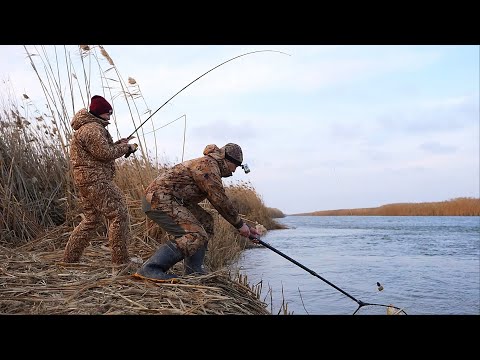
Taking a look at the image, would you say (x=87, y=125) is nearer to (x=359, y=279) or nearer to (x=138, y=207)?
(x=138, y=207)

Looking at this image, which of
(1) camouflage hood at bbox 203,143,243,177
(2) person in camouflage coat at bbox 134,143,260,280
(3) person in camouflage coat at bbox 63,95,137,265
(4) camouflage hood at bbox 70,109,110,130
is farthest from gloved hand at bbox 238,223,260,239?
(4) camouflage hood at bbox 70,109,110,130

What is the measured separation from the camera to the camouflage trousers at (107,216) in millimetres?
5031

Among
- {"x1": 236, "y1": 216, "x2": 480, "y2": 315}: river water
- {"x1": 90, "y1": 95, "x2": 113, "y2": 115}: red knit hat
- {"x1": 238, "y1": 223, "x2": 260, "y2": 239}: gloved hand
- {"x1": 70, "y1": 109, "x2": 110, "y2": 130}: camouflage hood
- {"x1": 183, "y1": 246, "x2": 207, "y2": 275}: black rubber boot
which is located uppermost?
{"x1": 90, "y1": 95, "x2": 113, "y2": 115}: red knit hat

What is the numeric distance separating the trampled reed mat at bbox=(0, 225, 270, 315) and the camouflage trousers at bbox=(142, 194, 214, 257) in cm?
34

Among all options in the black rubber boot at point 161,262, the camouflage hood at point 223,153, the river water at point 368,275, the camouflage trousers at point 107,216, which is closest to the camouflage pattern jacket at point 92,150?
the camouflage trousers at point 107,216

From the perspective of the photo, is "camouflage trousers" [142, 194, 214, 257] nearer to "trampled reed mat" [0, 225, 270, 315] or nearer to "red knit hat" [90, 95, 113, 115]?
"trampled reed mat" [0, 225, 270, 315]

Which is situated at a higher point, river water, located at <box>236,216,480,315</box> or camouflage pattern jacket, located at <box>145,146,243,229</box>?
camouflage pattern jacket, located at <box>145,146,243,229</box>

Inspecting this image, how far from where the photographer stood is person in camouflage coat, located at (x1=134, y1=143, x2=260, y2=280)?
4395 mm

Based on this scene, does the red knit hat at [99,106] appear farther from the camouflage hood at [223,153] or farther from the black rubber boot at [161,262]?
the black rubber boot at [161,262]

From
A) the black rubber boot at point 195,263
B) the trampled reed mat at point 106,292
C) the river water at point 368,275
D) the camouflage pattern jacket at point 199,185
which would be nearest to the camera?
the trampled reed mat at point 106,292

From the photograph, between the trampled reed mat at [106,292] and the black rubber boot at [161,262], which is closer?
the trampled reed mat at [106,292]

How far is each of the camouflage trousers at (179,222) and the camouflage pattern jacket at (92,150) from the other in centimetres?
67

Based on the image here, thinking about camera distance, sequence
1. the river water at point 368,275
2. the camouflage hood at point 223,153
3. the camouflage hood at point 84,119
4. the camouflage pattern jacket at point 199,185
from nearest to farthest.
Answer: the camouflage pattern jacket at point 199,185 < the camouflage hood at point 223,153 < the camouflage hood at point 84,119 < the river water at point 368,275
